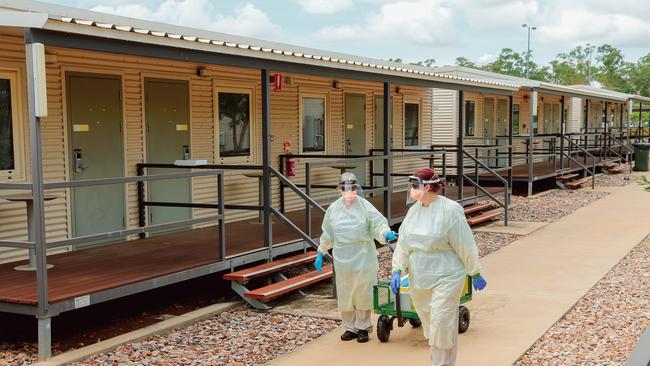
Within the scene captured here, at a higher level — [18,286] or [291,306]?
[18,286]

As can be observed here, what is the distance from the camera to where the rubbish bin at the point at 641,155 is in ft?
85.8

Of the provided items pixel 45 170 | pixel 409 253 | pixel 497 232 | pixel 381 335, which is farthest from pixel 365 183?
pixel 409 253

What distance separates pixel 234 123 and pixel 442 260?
647 centimetres

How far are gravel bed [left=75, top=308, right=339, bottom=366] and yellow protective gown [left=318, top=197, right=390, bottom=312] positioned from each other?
0.64 metres

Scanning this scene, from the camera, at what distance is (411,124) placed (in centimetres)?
1677

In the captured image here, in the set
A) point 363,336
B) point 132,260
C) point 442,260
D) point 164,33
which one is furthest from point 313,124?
point 442,260

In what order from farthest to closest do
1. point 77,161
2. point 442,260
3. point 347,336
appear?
point 77,161 < point 347,336 < point 442,260

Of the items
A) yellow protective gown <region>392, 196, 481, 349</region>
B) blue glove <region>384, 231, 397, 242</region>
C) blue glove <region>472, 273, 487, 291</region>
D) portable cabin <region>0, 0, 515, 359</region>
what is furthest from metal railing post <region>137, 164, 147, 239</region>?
blue glove <region>472, 273, 487, 291</region>

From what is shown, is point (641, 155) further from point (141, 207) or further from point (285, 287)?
point (285, 287)

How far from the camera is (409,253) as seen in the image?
205 inches

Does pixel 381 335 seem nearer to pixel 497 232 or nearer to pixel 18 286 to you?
pixel 18 286

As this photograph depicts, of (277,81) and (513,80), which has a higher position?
(513,80)

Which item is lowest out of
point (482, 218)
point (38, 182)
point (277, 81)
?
point (482, 218)

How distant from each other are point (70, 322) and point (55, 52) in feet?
9.35
